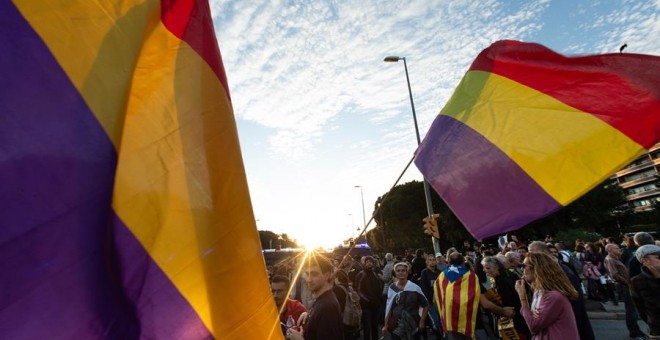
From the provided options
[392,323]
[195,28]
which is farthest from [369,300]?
[195,28]

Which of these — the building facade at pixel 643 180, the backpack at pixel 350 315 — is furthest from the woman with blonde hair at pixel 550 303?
the building facade at pixel 643 180

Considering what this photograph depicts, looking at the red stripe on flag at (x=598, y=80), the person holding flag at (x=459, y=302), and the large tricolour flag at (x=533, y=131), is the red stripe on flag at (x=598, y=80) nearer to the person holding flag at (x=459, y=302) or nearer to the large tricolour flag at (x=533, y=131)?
the large tricolour flag at (x=533, y=131)

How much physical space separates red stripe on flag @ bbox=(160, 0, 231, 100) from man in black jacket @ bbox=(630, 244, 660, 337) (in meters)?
4.81

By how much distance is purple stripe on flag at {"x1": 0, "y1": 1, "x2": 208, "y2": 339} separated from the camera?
1.43m

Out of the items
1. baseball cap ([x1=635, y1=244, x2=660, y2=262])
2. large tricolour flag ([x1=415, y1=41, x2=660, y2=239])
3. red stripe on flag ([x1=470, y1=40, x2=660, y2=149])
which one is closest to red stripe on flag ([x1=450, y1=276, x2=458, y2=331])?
baseball cap ([x1=635, y1=244, x2=660, y2=262])

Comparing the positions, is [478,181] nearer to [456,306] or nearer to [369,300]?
[456,306]

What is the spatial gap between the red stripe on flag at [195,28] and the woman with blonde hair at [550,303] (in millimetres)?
3358

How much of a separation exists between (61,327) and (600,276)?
14499 millimetres

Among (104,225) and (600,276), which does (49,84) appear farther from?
(600,276)

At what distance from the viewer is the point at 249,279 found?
68.3 inches

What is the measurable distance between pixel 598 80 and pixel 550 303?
198 centimetres

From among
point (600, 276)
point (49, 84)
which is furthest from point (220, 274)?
point (600, 276)

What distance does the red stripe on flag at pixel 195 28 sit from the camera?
1955 mm

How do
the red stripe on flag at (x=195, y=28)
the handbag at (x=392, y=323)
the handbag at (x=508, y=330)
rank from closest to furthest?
the red stripe on flag at (x=195, y=28) → the handbag at (x=508, y=330) → the handbag at (x=392, y=323)
